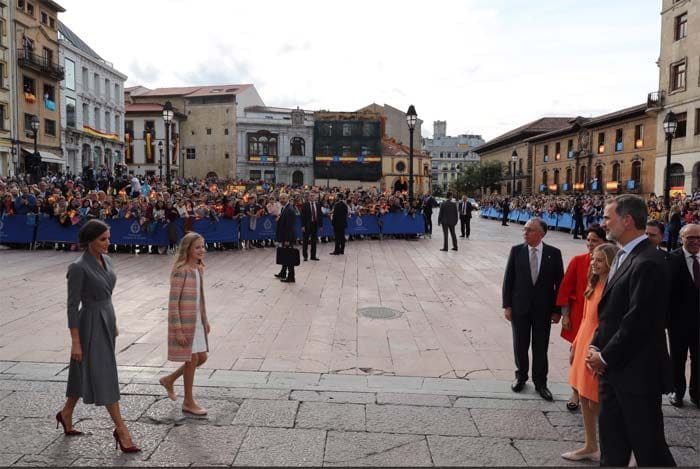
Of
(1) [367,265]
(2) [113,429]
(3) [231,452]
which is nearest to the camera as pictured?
(3) [231,452]

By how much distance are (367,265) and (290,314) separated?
231 inches

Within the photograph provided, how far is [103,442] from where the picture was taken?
13.9 ft

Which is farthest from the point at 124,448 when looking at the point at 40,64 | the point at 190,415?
the point at 40,64

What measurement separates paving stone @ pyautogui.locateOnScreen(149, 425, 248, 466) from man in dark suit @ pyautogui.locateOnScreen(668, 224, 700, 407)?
3967mm

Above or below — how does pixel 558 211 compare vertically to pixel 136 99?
below

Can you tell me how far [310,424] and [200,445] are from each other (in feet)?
2.93

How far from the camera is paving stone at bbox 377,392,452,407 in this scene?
500 cm

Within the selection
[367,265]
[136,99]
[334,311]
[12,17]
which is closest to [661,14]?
[367,265]

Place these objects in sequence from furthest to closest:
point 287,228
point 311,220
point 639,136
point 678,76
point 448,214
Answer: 1. point 639,136
2. point 678,76
3. point 448,214
4. point 311,220
5. point 287,228

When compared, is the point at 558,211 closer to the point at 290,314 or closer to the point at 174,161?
the point at 290,314

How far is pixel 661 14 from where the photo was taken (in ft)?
117

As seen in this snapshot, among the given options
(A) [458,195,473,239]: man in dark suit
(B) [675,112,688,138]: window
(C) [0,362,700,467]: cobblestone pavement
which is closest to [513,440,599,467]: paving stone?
(C) [0,362,700,467]: cobblestone pavement

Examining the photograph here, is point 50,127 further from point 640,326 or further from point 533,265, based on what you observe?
point 640,326

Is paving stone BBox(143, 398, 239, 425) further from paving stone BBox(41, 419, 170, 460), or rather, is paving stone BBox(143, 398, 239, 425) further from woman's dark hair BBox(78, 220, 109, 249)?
woman's dark hair BBox(78, 220, 109, 249)
